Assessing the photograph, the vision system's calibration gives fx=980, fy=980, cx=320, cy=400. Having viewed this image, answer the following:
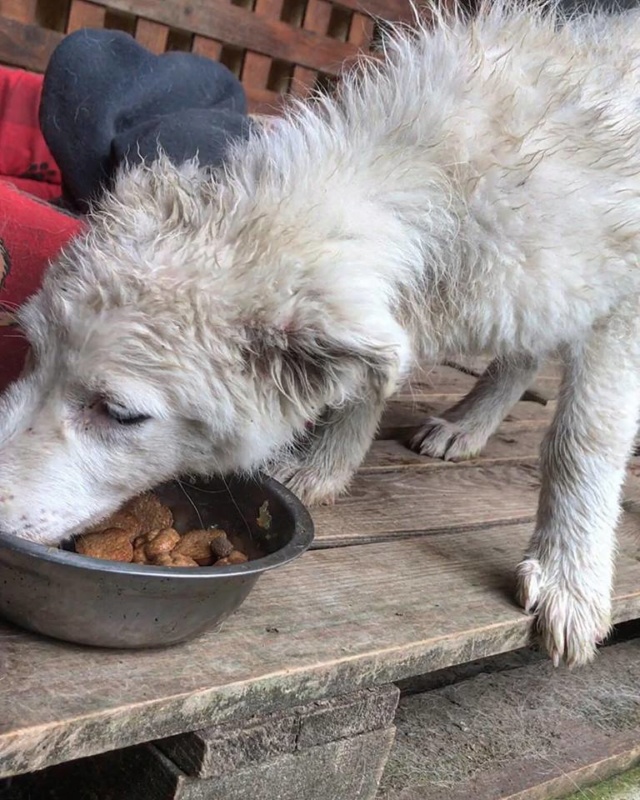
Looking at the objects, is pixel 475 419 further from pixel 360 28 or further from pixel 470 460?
pixel 360 28

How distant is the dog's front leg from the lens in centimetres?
248

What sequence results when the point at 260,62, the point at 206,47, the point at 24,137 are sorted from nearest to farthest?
the point at 24,137
the point at 206,47
the point at 260,62

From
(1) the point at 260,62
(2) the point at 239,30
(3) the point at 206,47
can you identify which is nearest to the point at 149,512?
(3) the point at 206,47

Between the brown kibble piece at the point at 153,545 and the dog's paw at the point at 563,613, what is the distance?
2.57ft

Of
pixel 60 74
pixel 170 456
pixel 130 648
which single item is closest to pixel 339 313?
pixel 170 456

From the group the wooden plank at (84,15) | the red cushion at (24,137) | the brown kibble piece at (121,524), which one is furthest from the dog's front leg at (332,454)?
the wooden plank at (84,15)

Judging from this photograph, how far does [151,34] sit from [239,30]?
52 cm

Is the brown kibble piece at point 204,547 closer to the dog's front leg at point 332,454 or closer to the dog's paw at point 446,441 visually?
the dog's front leg at point 332,454

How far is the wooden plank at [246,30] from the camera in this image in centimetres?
503

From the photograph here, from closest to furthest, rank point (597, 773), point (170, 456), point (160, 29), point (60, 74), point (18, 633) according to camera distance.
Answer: point (18, 633)
point (170, 456)
point (597, 773)
point (60, 74)
point (160, 29)

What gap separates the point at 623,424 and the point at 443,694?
84cm

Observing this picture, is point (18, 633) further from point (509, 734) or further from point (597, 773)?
point (597, 773)

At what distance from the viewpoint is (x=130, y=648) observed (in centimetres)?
152

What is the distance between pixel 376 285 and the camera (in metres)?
1.82
